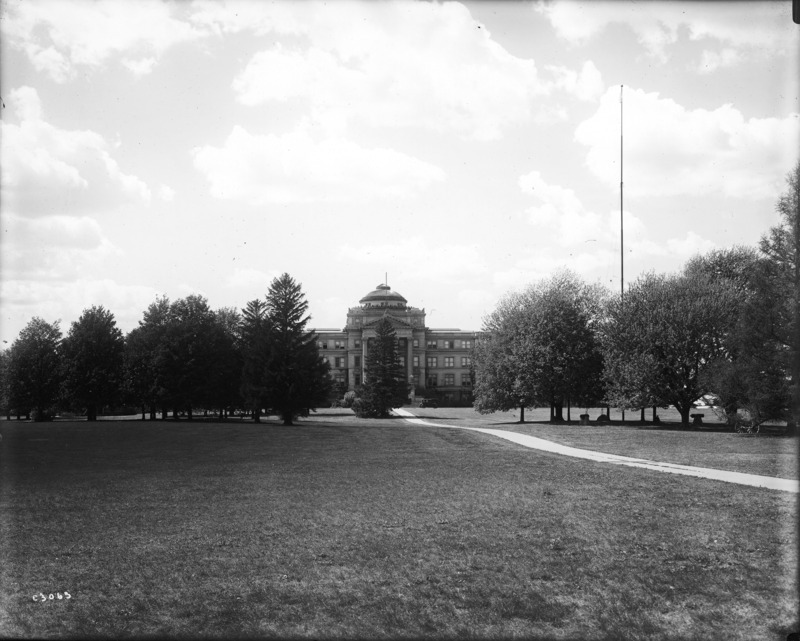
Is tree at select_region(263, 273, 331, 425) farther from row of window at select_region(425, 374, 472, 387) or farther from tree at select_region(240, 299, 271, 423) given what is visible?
row of window at select_region(425, 374, 472, 387)

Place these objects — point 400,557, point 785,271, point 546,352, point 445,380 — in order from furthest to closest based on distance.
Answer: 1. point 445,380
2. point 546,352
3. point 785,271
4. point 400,557

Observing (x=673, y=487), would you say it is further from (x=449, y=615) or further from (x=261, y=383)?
(x=261, y=383)

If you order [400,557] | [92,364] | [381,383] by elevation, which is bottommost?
[400,557]

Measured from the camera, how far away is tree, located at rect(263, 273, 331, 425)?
5259cm

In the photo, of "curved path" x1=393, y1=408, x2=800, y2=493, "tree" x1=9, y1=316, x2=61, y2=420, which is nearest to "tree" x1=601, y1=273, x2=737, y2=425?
"curved path" x1=393, y1=408, x2=800, y2=493

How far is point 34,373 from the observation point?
55500mm

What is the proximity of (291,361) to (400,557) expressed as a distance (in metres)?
43.8

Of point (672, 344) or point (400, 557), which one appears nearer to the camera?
point (400, 557)

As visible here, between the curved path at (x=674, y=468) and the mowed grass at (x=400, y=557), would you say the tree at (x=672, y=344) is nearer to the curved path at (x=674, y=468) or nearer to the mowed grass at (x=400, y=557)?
the curved path at (x=674, y=468)

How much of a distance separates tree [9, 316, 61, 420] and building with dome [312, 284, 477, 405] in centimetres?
6753

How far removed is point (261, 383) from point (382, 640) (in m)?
47.0

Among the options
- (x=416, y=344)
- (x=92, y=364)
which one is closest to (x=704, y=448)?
(x=92, y=364)

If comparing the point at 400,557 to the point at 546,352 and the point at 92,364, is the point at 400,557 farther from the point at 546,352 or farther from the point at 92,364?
the point at 92,364

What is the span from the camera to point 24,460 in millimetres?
23719
